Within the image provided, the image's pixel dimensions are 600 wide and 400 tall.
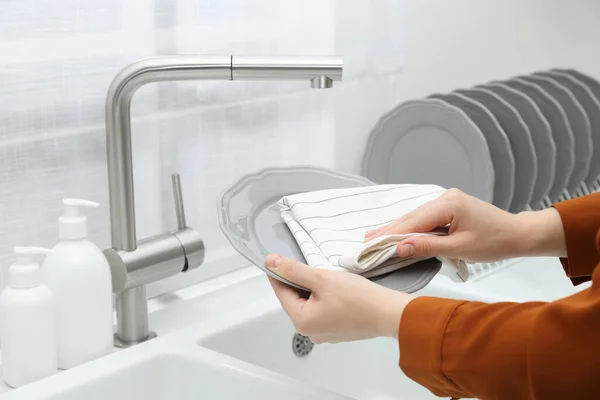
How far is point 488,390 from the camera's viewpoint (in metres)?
0.69

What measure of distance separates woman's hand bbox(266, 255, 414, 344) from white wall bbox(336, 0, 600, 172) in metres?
0.74

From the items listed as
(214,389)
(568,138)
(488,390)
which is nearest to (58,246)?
(214,389)

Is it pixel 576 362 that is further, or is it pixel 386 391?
pixel 386 391

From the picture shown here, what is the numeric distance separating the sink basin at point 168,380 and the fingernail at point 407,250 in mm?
195

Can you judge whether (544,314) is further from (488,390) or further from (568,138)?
(568,138)

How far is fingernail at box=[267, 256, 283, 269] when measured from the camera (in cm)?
81

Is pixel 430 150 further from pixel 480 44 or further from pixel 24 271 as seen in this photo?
pixel 24 271

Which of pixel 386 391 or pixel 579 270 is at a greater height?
pixel 579 270

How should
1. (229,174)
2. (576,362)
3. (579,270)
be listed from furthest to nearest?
(229,174)
(579,270)
(576,362)

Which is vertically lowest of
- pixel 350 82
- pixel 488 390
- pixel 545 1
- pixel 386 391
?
pixel 386 391

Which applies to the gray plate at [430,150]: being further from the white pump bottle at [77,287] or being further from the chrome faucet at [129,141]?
the white pump bottle at [77,287]

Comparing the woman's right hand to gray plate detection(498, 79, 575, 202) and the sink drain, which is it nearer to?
the sink drain

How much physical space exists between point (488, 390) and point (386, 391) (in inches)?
23.0

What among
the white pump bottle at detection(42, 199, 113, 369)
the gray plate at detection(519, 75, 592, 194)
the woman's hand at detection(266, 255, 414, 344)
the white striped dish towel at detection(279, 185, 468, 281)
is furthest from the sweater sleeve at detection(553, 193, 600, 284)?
the gray plate at detection(519, 75, 592, 194)
